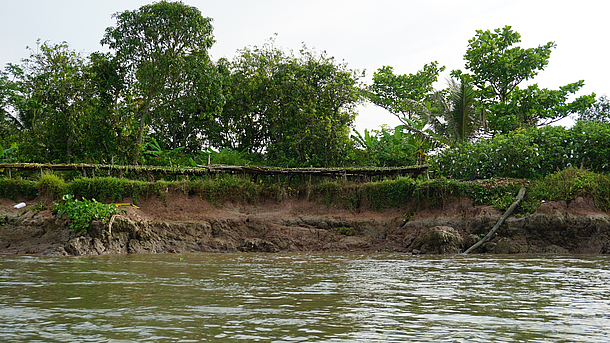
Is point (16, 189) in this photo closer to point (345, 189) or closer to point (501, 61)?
point (345, 189)

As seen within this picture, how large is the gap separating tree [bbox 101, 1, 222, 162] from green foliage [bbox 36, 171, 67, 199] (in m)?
3.96

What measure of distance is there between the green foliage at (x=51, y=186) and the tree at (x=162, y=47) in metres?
3.96

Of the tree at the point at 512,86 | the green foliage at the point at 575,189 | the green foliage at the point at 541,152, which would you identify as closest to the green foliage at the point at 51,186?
the green foliage at the point at 541,152

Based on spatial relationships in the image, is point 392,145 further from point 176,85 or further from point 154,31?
point 154,31

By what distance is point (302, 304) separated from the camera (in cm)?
440

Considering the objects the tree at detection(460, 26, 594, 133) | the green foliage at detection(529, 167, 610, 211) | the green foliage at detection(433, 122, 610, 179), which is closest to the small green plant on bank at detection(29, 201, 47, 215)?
the green foliage at detection(433, 122, 610, 179)

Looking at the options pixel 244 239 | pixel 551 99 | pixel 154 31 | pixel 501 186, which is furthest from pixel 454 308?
pixel 551 99

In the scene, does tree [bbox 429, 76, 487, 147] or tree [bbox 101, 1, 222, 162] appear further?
tree [bbox 429, 76, 487, 147]

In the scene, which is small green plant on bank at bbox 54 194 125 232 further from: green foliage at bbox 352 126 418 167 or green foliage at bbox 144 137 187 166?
green foliage at bbox 352 126 418 167

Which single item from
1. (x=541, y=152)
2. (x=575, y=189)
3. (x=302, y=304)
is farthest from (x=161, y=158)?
(x=302, y=304)

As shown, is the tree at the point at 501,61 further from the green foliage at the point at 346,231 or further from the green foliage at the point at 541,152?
the green foliage at the point at 346,231

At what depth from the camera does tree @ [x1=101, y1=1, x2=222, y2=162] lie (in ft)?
51.3

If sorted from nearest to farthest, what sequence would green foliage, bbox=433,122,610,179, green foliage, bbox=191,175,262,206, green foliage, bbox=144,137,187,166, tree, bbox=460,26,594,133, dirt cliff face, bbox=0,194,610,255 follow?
1. dirt cliff face, bbox=0,194,610,255
2. green foliage, bbox=433,122,610,179
3. green foliage, bbox=191,175,262,206
4. green foliage, bbox=144,137,187,166
5. tree, bbox=460,26,594,133

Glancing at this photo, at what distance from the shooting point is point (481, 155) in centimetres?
1488
